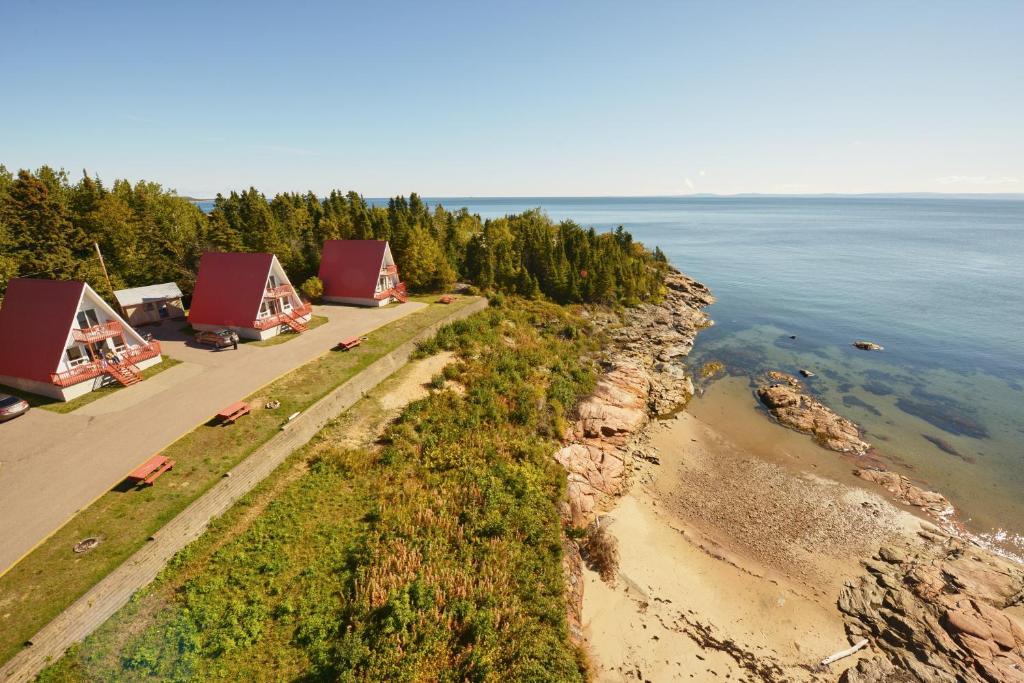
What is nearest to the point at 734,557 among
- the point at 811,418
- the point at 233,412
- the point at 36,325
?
the point at 811,418

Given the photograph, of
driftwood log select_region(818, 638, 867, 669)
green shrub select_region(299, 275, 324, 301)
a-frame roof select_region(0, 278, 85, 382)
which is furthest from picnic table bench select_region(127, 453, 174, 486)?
driftwood log select_region(818, 638, 867, 669)

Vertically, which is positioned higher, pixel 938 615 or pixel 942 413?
pixel 942 413

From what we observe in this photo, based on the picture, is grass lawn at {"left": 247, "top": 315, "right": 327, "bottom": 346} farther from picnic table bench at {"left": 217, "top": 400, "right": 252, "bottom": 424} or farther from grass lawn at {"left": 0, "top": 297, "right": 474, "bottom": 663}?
picnic table bench at {"left": 217, "top": 400, "right": 252, "bottom": 424}

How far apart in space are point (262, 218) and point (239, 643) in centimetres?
4658

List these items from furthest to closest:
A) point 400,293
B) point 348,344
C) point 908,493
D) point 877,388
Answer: point 400,293
point 877,388
point 348,344
point 908,493

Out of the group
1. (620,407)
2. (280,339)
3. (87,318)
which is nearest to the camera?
(87,318)

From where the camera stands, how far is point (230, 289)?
115ft

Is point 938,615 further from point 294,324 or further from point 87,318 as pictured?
point 87,318

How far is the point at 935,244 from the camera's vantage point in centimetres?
13325

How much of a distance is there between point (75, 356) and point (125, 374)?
2.64m

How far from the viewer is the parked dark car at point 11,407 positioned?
22.2 m

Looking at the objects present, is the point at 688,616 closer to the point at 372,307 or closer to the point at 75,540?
the point at 75,540

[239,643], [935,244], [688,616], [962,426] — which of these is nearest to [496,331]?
[688,616]

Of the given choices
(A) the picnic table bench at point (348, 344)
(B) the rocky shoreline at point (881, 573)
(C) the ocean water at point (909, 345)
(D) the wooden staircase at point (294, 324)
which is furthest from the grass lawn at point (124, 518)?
(C) the ocean water at point (909, 345)
